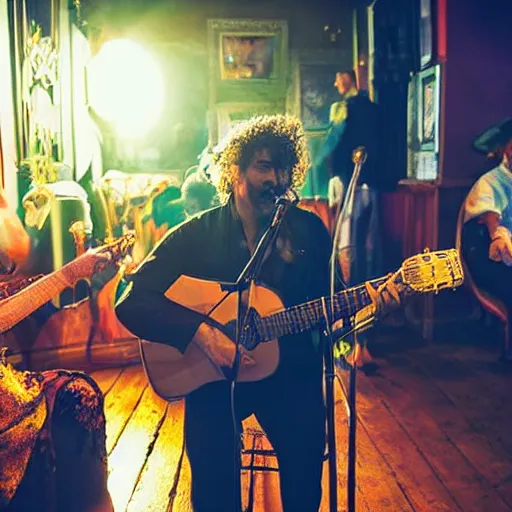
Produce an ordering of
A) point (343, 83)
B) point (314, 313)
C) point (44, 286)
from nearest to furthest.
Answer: point (314, 313) < point (44, 286) < point (343, 83)

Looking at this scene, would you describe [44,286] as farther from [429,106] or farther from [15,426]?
[429,106]

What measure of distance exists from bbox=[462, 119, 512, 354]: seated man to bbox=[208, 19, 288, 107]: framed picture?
4.65 ft

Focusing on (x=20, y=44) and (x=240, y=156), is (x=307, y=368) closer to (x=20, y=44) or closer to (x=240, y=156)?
(x=240, y=156)

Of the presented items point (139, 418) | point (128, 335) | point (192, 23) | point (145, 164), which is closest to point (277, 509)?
point (139, 418)

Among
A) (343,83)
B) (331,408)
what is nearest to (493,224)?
(343,83)

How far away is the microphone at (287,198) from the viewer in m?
1.90

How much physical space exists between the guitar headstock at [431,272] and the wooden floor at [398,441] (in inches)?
37.8

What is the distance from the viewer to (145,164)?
4.64 meters

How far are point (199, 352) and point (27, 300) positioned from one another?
0.62 m

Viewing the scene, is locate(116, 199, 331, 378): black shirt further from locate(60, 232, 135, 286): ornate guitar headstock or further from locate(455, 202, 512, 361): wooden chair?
locate(455, 202, 512, 361): wooden chair

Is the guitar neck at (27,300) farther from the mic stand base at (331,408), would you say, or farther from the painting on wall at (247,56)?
the painting on wall at (247,56)

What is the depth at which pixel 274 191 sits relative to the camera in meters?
2.06

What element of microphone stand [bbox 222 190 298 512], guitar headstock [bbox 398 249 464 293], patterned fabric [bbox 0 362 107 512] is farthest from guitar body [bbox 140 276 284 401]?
guitar headstock [bbox 398 249 464 293]

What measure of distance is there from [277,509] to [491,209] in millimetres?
2526
